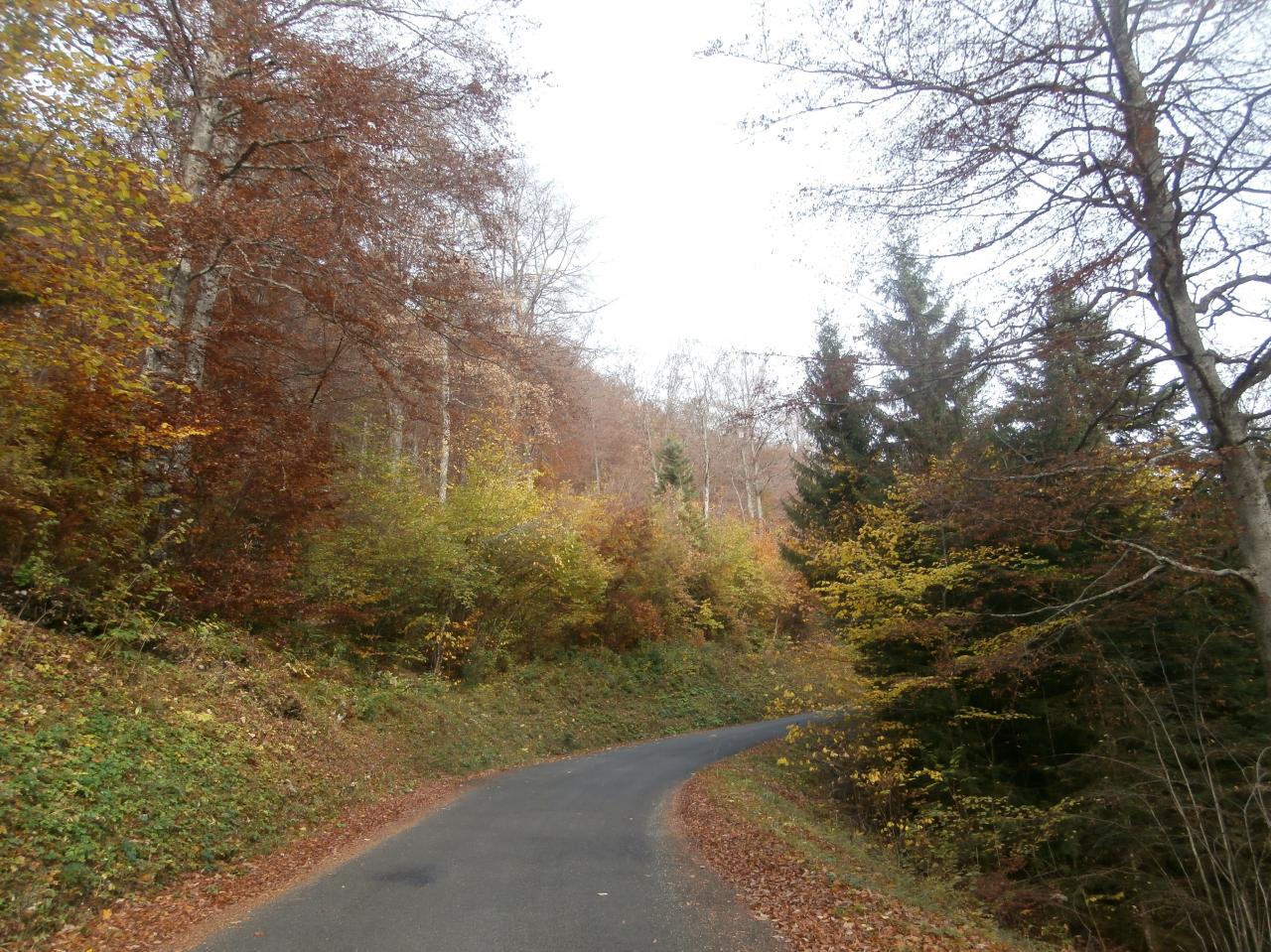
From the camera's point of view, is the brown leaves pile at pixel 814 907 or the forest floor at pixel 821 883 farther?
the forest floor at pixel 821 883

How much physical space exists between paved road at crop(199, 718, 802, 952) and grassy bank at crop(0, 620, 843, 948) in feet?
3.99

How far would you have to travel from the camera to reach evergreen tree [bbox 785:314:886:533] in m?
7.50

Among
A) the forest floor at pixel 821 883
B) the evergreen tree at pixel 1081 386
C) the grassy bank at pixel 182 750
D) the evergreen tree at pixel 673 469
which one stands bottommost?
the forest floor at pixel 821 883

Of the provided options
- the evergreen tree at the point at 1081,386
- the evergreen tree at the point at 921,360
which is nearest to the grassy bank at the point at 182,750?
the evergreen tree at the point at 921,360

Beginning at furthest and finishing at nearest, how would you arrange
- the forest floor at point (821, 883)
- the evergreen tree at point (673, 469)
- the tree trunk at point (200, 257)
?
the evergreen tree at point (673, 469), the tree trunk at point (200, 257), the forest floor at point (821, 883)

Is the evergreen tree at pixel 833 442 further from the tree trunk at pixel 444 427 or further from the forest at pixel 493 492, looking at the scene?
the tree trunk at pixel 444 427

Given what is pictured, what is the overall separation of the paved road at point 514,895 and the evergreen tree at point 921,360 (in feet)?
16.7

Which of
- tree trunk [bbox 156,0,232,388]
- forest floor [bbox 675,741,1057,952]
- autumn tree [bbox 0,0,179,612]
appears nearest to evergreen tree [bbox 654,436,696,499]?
forest floor [bbox 675,741,1057,952]

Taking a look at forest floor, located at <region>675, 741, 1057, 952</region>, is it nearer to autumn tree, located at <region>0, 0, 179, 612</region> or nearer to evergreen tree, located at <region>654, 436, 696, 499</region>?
autumn tree, located at <region>0, 0, 179, 612</region>

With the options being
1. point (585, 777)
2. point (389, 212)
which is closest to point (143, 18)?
point (389, 212)

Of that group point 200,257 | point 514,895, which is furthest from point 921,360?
point 200,257

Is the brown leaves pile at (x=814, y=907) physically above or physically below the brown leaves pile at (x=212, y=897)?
below

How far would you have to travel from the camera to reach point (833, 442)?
14.1m

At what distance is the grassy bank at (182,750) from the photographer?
5.81 m
